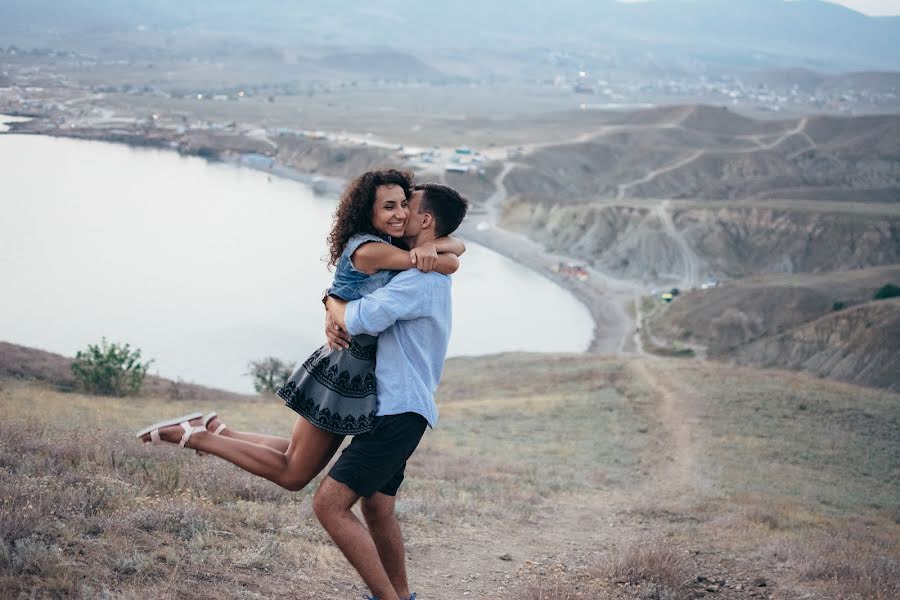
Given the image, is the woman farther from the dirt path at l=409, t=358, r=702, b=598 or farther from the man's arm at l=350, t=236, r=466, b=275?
the dirt path at l=409, t=358, r=702, b=598

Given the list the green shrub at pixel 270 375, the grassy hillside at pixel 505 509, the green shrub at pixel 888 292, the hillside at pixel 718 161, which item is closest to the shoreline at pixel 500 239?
the hillside at pixel 718 161

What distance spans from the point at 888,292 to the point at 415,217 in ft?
149

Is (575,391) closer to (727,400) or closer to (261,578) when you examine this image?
(727,400)

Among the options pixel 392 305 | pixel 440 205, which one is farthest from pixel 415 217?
pixel 392 305

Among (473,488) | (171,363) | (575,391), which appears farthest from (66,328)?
(473,488)

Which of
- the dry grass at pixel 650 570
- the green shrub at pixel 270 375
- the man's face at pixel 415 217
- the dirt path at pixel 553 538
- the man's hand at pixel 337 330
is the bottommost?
the green shrub at pixel 270 375

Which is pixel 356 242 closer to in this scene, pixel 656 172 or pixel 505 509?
pixel 505 509

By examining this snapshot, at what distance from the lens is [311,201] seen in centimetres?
7500

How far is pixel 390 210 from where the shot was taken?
4.48 meters

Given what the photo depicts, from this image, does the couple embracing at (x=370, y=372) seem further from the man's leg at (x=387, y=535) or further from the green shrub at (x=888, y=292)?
the green shrub at (x=888, y=292)

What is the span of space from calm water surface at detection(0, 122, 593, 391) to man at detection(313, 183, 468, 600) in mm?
28796

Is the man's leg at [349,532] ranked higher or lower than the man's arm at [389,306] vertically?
lower

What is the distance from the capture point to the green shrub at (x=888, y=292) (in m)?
44.5

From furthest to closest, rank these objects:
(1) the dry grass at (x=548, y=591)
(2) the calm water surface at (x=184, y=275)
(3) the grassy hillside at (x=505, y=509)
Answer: (2) the calm water surface at (x=184, y=275)
(1) the dry grass at (x=548, y=591)
(3) the grassy hillside at (x=505, y=509)
